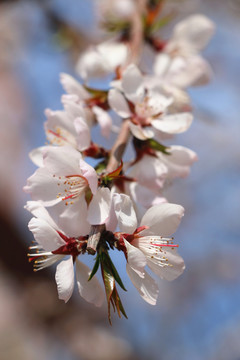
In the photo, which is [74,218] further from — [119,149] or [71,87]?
[71,87]

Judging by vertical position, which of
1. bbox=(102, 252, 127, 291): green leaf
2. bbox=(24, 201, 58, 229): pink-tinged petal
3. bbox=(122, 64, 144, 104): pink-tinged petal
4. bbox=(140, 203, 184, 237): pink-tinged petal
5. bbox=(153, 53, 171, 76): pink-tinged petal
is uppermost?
bbox=(153, 53, 171, 76): pink-tinged petal

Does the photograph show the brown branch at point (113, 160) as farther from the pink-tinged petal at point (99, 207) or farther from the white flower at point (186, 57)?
the white flower at point (186, 57)

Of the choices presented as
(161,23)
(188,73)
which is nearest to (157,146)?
(188,73)

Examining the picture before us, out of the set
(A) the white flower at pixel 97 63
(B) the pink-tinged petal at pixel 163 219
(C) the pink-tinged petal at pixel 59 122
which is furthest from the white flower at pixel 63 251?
(A) the white flower at pixel 97 63

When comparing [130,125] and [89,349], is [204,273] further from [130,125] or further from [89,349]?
[130,125]

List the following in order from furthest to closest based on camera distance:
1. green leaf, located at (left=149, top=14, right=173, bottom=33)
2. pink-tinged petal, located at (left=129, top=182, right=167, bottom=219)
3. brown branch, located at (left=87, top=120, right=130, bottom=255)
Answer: green leaf, located at (left=149, top=14, right=173, bottom=33) < pink-tinged petal, located at (left=129, top=182, right=167, bottom=219) < brown branch, located at (left=87, top=120, right=130, bottom=255)

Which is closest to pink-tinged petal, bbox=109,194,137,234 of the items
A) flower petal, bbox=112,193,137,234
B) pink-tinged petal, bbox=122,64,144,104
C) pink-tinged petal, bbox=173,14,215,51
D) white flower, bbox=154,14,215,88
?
flower petal, bbox=112,193,137,234

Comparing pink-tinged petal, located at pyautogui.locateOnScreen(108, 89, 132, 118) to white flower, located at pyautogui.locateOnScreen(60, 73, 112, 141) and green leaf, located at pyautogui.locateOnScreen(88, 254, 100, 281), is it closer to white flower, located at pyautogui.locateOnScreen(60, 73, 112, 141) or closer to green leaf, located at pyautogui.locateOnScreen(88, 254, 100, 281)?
white flower, located at pyautogui.locateOnScreen(60, 73, 112, 141)
